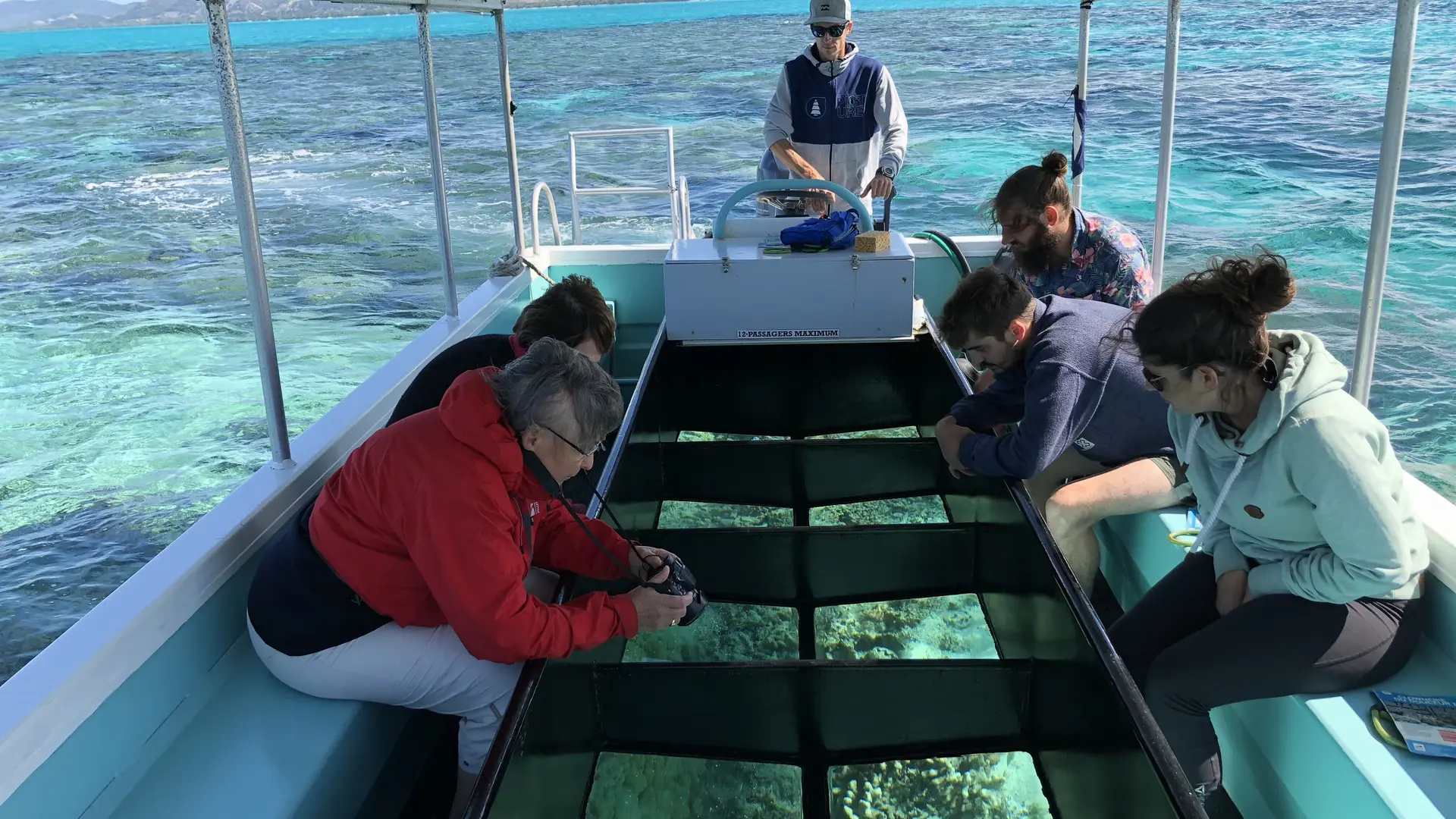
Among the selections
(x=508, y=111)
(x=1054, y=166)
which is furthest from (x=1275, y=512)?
(x=508, y=111)

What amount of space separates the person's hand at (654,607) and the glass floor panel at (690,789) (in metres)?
Answer: 0.35

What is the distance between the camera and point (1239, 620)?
62.1 inches

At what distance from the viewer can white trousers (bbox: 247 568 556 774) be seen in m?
1.59

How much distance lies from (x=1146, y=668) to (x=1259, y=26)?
24386mm

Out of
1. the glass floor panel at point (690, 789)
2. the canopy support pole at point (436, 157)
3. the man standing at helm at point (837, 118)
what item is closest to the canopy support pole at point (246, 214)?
the glass floor panel at point (690, 789)

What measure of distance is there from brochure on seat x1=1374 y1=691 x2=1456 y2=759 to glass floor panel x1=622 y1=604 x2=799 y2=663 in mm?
1136

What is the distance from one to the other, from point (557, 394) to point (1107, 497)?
3.99ft

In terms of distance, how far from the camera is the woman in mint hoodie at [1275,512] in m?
Answer: 1.43

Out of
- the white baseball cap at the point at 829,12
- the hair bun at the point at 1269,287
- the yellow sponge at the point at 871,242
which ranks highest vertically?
the white baseball cap at the point at 829,12

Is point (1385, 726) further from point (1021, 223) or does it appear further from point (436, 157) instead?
point (436, 157)

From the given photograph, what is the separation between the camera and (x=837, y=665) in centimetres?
173

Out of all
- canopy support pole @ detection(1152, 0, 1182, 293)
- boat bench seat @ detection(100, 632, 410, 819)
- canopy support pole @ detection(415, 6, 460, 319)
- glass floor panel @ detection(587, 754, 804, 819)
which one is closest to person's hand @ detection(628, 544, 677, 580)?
glass floor panel @ detection(587, 754, 804, 819)

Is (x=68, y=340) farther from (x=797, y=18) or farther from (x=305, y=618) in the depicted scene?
(x=797, y=18)

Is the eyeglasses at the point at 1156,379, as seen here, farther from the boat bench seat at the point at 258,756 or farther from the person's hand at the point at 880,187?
the person's hand at the point at 880,187
